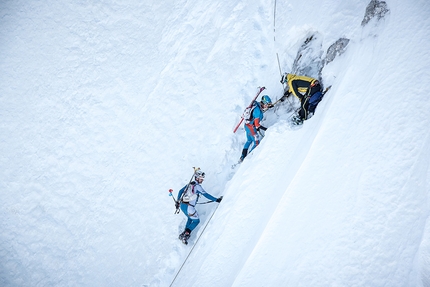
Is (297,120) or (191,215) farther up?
(297,120)

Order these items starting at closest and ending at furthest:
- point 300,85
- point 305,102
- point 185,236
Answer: point 305,102, point 300,85, point 185,236

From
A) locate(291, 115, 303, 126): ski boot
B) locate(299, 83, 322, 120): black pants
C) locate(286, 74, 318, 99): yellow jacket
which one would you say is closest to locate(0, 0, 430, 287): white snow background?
locate(291, 115, 303, 126): ski boot

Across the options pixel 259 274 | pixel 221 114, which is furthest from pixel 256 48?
pixel 259 274

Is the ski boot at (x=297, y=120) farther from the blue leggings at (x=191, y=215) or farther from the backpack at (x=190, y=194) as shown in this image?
the blue leggings at (x=191, y=215)

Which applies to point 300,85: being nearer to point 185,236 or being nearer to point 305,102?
point 305,102

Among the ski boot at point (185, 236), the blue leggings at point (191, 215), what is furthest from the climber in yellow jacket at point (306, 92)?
the ski boot at point (185, 236)

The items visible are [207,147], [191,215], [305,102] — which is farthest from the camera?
[207,147]

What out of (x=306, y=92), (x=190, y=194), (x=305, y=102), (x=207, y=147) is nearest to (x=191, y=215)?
(x=190, y=194)

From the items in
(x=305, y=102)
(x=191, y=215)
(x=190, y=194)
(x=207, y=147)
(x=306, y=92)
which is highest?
(x=306, y=92)
